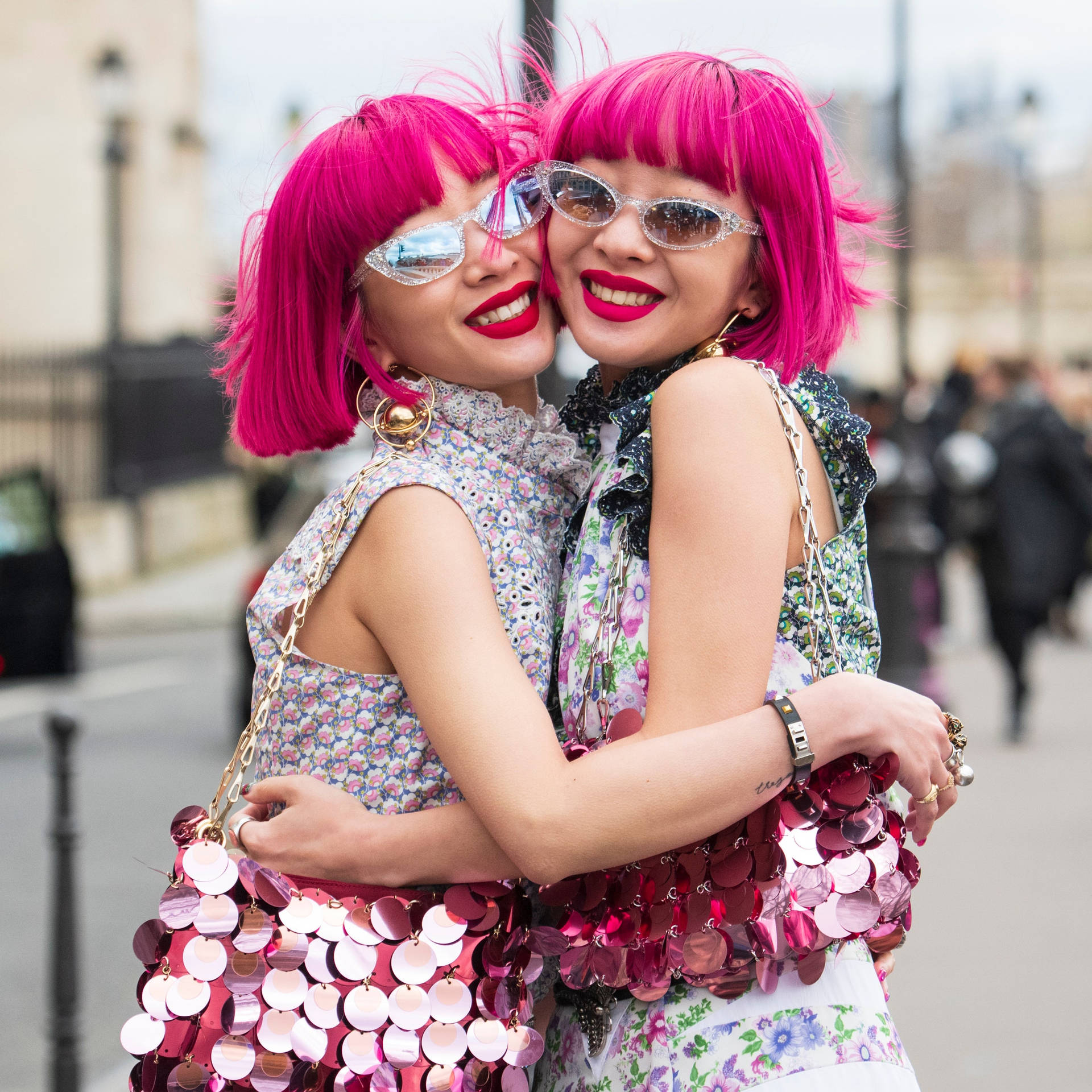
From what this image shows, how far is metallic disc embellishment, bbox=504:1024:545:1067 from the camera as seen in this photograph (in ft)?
5.79

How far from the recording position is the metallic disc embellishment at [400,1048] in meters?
1.73

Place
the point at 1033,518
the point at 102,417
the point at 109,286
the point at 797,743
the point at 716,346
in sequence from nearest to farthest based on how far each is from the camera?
the point at 797,743 < the point at 716,346 < the point at 1033,518 < the point at 102,417 < the point at 109,286

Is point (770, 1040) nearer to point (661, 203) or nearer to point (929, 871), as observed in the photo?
point (661, 203)

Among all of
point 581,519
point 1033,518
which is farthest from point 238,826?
point 1033,518

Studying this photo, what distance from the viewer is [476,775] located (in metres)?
1.71

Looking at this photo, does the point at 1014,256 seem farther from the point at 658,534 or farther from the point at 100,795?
the point at 658,534

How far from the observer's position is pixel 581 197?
6.36 ft

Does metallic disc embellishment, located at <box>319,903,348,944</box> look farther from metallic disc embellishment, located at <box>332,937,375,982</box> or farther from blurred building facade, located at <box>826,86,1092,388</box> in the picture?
blurred building facade, located at <box>826,86,1092,388</box>

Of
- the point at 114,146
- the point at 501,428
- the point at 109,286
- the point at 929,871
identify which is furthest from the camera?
the point at 109,286

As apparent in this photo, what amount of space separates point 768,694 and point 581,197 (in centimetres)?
71

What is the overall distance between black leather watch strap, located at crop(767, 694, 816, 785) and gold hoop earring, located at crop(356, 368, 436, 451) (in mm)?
630

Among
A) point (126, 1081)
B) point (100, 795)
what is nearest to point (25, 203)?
point (100, 795)

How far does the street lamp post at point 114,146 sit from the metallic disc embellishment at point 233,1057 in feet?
54.1

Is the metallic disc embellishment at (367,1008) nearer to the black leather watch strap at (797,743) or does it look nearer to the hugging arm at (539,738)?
the hugging arm at (539,738)
